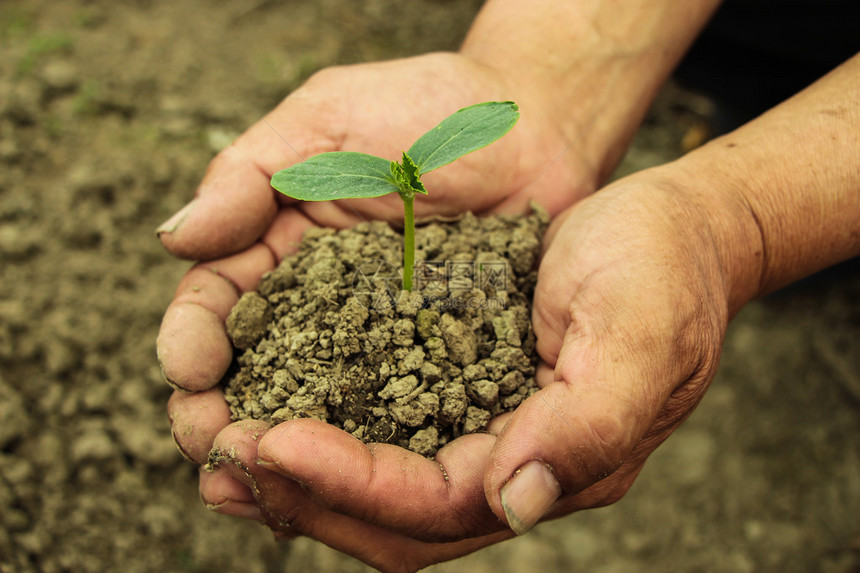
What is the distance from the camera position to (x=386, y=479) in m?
1.32

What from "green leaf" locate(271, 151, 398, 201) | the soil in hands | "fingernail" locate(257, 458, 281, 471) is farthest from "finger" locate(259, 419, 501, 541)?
"green leaf" locate(271, 151, 398, 201)

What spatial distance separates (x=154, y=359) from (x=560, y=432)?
5.40ft

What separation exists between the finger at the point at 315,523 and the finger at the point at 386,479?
0.04 metres

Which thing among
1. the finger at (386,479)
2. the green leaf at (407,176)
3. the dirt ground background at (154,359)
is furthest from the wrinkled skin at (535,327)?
the dirt ground background at (154,359)

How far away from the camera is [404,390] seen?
1490mm

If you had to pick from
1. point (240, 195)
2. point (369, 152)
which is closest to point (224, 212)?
point (240, 195)

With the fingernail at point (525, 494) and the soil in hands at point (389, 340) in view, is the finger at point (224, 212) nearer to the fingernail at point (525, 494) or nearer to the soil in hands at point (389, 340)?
the soil in hands at point (389, 340)

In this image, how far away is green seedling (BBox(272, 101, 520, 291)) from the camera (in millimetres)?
1344

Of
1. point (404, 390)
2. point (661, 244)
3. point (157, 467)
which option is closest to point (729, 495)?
point (661, 244)

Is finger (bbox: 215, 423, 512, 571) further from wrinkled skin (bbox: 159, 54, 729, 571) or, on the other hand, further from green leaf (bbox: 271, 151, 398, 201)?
green leaf (bbox: 271, 151, 398, 201)

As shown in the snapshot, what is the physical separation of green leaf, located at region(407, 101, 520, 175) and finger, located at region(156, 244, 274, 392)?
0.70 m

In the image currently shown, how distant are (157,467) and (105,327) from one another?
557mm

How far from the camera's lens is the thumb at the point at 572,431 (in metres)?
1.23

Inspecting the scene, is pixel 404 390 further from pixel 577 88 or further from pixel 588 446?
pixel 577 88
